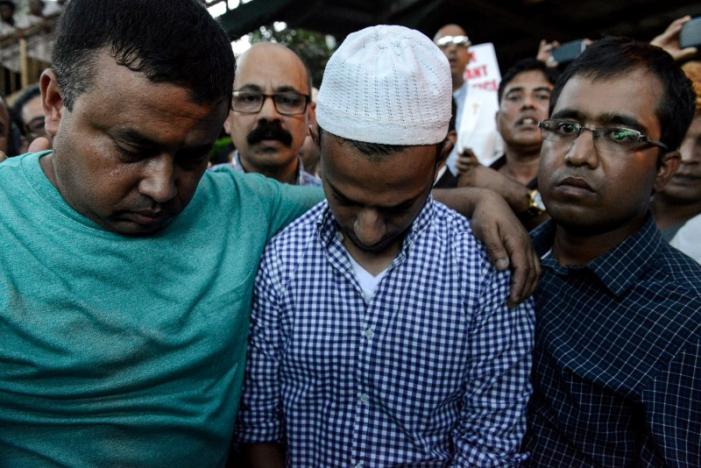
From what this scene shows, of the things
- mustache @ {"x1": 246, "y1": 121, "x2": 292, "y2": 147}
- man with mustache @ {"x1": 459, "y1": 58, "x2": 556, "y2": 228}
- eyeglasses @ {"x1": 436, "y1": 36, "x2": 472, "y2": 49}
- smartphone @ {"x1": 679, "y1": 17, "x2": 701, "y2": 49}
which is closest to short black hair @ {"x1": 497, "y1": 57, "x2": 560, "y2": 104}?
man with mustache @ {"x1": 459, "y1": 58, "x2": 556, "y2": 228}

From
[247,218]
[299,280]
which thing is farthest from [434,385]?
[247,218]

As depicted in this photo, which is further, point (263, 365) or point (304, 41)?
point (304, 41)

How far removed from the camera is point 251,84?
8.64ft

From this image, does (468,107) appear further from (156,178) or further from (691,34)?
(156,178)

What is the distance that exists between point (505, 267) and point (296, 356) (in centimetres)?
67

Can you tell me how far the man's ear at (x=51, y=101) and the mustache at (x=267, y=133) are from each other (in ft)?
4.44

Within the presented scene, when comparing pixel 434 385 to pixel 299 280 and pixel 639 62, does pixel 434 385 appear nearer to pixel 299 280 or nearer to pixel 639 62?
pixel 299 280

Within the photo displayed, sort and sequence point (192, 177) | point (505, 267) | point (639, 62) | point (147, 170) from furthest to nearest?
point (639, 62), point (505, 267), point (192, 177), point (147, 170)

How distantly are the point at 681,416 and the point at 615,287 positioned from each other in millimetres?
384

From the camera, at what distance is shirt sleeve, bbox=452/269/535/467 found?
1.54m

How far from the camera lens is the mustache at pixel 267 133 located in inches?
103

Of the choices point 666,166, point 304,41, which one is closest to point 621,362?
point 666,166

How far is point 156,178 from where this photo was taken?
1248 millimetres

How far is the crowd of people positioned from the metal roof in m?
4.47
